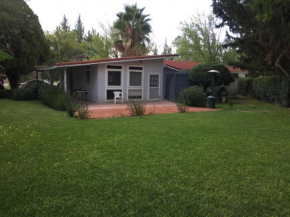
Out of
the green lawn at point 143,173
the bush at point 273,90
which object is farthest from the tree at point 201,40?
the green lawn at point 143,173

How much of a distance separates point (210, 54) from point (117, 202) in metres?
30.1

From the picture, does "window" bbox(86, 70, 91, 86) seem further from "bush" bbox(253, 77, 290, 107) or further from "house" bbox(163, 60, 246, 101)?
"bush" bbox(253, 77, 290, 107)

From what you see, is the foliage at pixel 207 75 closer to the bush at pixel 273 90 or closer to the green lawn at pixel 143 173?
the bush at pixel 273 90

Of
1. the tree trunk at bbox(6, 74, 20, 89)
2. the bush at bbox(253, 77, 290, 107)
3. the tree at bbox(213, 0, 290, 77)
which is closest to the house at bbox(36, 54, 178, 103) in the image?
the tree at bbox(213, 0, 290, 77)

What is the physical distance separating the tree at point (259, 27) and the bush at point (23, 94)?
42.0ft

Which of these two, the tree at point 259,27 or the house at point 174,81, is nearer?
the tree at point 259,27

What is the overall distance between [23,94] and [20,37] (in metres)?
4.20

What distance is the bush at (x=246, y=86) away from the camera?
20281 mm

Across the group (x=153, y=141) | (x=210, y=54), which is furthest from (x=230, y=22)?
(x=210, y=54)

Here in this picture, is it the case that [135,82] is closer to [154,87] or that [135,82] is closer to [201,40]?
[154,87]

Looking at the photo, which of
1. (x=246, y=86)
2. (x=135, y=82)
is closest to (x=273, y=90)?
(x=246, y=86)

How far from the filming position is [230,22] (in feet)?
38.2

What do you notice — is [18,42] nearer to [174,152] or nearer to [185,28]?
[174,152]

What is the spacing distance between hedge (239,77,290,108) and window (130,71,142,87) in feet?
27.7
